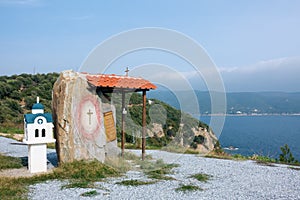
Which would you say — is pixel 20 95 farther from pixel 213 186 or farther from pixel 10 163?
pixel 213 186

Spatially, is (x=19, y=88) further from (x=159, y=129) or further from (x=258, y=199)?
(x=258, y=199)

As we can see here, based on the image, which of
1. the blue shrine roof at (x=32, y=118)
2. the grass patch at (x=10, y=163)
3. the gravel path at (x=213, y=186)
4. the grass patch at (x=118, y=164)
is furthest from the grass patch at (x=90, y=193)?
the grass patch at (x=10, y=163)

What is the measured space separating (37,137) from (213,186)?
5403 millimetres

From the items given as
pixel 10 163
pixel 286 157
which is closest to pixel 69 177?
pixel 10 163

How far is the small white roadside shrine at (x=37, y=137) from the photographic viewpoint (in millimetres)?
9289

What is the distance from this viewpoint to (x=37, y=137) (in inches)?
370

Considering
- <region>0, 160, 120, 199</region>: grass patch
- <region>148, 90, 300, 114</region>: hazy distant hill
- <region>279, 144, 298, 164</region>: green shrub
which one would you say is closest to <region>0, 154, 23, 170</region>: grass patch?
<region>0, 160, 120, 199</region>: grass patch

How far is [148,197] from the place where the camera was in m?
6.69

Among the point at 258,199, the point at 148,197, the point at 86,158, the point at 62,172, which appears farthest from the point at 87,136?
the point at 258,199

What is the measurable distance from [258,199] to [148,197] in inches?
93.3

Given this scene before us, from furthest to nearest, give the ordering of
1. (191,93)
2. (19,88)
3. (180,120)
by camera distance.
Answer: (19,88) < (180,120) < (191,93)

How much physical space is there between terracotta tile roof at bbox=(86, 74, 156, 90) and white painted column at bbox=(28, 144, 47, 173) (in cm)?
264

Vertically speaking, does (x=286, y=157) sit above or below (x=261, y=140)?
above

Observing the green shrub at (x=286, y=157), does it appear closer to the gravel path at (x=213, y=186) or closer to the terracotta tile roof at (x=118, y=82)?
the gravel path at (x=213, y=186)
